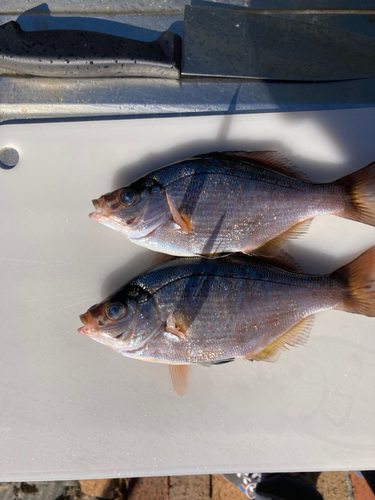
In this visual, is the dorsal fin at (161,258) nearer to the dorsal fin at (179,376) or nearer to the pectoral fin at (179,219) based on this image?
the pectoral fin at (179,219)

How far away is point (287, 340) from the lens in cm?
161

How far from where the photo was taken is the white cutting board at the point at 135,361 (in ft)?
5.60

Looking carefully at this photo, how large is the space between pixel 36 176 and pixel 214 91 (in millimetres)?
1054

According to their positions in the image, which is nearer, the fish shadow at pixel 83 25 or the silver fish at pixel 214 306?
the silver fish at pixel 214 306

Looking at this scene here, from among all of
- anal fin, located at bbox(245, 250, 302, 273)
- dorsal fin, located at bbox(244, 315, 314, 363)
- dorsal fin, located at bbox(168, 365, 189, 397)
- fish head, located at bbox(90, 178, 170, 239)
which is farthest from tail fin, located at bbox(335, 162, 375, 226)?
dorsal fin, located at bbox(168, 365, 189, 397)

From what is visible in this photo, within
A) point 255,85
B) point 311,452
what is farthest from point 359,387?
point 255,85

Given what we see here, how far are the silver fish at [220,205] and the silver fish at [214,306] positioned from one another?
12 cm

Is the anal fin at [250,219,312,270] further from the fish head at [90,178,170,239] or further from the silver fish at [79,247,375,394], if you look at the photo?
the fish head at [90,178,170,239]

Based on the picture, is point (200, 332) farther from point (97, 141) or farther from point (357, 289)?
point (97, 141)

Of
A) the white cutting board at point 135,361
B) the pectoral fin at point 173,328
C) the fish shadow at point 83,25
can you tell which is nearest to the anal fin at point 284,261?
the white cutting board at point 135,361

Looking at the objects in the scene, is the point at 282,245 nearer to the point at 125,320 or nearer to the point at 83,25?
the point at 125,320

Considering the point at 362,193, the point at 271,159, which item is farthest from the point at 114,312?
the point at 362,193

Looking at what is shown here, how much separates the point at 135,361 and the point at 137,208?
0.79 metres

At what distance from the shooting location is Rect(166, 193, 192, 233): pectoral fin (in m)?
1.48
